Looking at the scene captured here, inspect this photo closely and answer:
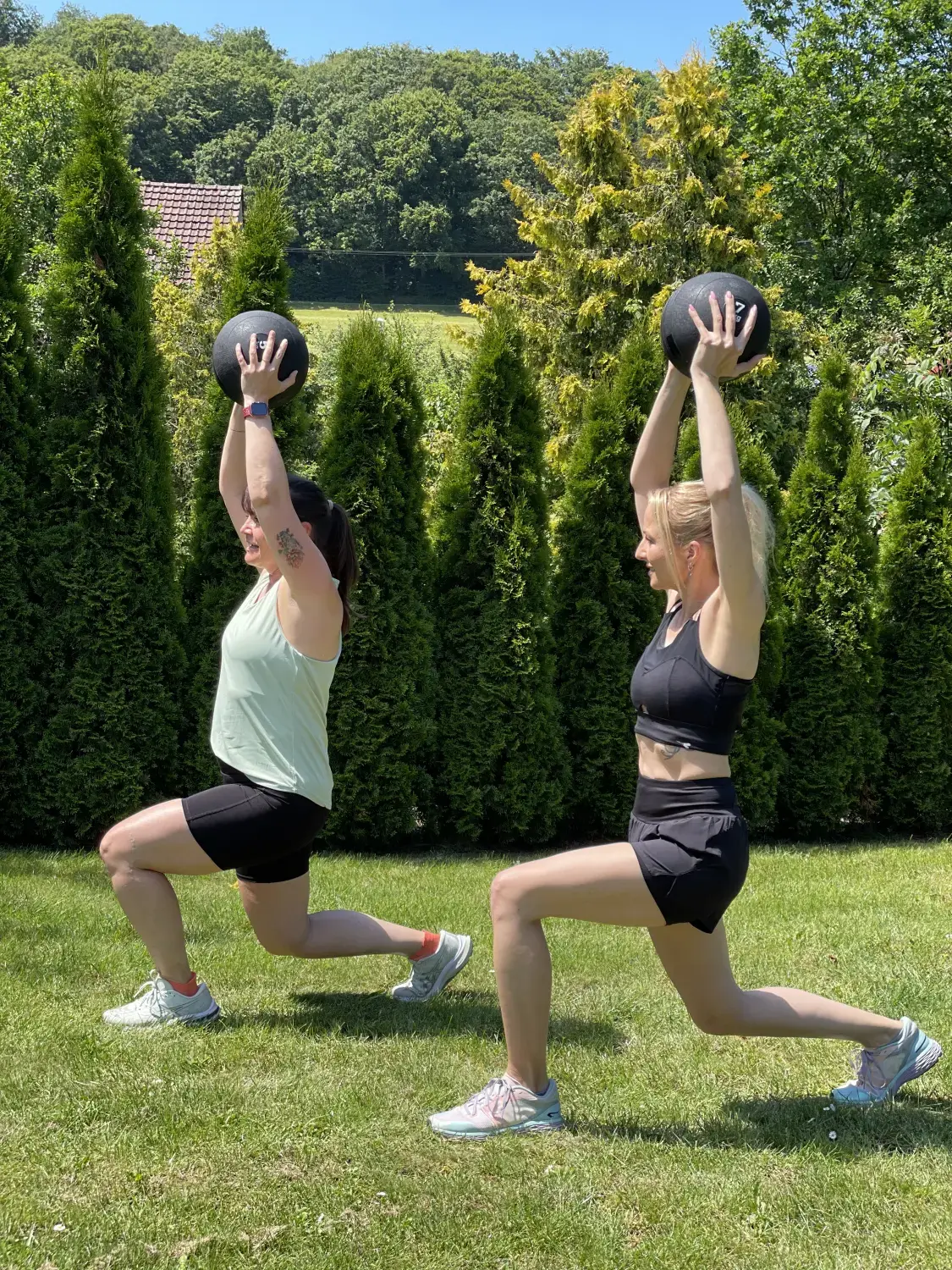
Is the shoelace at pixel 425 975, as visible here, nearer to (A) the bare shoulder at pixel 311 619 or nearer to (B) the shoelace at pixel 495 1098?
(B) the shoelace at pixel 495 1098

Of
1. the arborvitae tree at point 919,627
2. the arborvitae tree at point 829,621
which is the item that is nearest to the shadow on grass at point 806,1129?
the arborvitae tree at point 829,621

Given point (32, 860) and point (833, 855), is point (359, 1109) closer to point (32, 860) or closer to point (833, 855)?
point (32, 860)

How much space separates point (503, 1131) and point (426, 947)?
125 centimetres

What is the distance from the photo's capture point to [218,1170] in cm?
321

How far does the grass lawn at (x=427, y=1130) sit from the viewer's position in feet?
9.53

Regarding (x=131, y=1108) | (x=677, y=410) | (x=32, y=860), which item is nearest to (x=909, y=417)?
(x=677, y=410)

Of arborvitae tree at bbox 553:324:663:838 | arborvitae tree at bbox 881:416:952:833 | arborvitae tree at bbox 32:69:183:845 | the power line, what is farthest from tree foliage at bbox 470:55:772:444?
the power line

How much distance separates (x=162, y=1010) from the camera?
4293mm

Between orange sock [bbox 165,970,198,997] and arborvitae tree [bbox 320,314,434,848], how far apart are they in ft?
10.8

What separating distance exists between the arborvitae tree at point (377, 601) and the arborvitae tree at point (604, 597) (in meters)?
1.06

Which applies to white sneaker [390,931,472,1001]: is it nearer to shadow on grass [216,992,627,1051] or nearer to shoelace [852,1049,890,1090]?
shadow on grass [216,992,627,1051]

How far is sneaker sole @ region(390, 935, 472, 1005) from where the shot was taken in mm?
4750

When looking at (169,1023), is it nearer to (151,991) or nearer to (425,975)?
(151,991)

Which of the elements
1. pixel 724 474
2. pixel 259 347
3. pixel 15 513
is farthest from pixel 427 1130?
pixel 15 513
